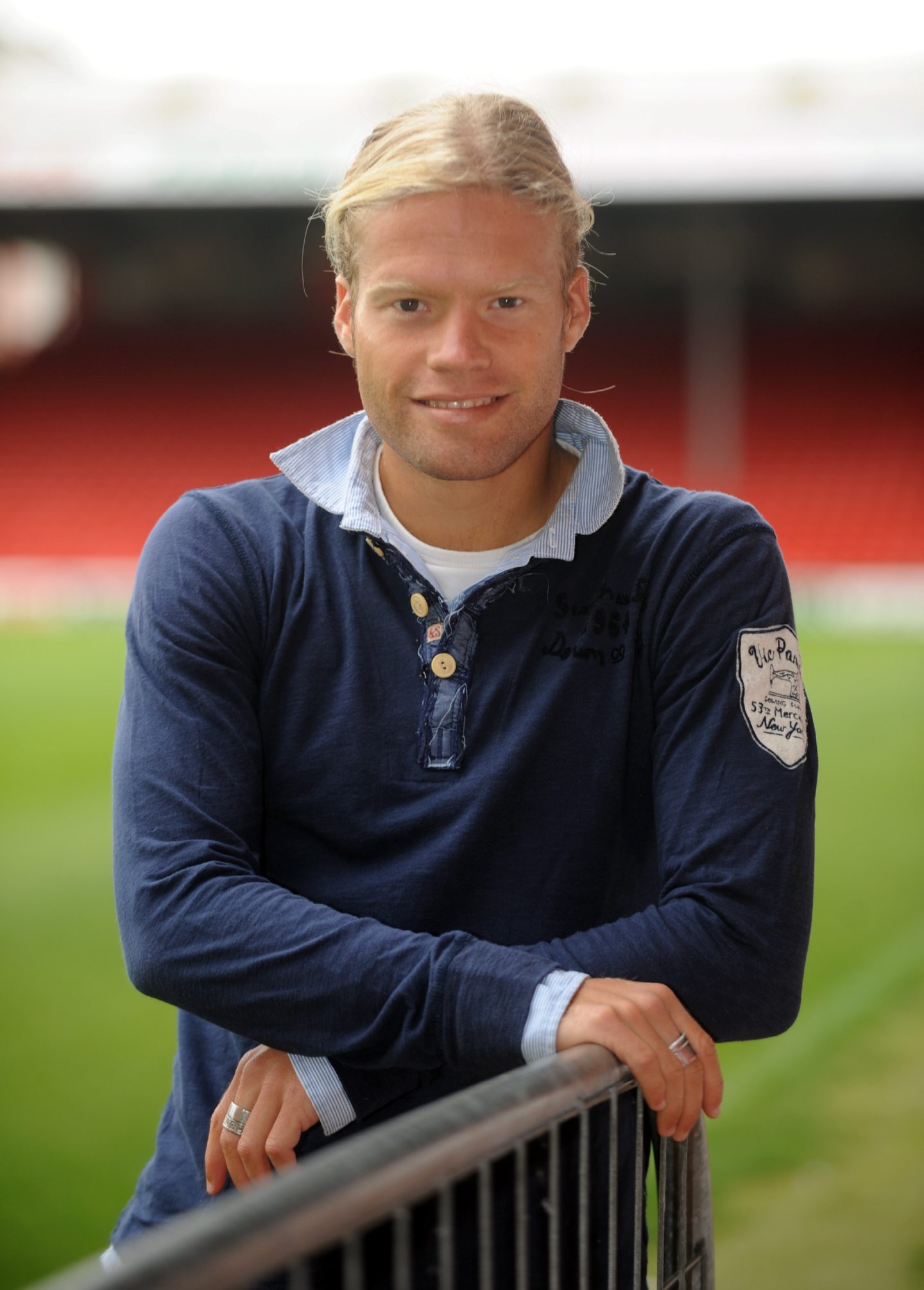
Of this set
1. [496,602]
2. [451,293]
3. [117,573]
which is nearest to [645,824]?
[496,602]

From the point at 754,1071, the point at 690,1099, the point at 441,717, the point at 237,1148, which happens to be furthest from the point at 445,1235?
the point at 754,1071

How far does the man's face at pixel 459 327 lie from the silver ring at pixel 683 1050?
66cm

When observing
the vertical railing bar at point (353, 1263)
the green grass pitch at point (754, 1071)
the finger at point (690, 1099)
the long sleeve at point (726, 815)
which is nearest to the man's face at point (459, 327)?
the long sleeve at point (726, 815)

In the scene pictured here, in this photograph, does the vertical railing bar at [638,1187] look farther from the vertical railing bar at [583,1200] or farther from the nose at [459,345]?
the nose at [459,345]

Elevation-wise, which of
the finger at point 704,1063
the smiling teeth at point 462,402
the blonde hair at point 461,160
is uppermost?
the blonde hair at point 461,160

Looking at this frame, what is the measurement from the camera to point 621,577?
1596 mm

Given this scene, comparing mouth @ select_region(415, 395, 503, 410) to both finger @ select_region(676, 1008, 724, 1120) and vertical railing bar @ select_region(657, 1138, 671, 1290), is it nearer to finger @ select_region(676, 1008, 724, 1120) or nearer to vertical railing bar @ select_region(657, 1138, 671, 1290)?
finger @ select_region(676, 1008, 724, 1120)

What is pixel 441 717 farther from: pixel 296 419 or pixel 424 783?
pixel 296 419

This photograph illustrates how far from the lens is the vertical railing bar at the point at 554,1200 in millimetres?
1093

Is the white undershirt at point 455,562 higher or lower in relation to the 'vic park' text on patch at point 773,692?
higher

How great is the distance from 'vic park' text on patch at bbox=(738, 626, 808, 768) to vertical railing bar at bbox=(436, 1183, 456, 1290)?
2.25 feet

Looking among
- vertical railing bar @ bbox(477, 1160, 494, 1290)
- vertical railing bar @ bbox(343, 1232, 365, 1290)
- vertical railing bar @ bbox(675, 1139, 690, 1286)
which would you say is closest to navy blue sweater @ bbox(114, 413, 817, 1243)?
vertical railing bar @ bbox(675, 1139, 690, 1286)

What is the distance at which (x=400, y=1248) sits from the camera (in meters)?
0.89

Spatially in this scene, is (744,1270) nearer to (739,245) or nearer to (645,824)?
(645,824)
